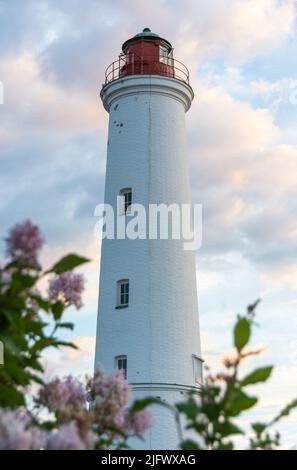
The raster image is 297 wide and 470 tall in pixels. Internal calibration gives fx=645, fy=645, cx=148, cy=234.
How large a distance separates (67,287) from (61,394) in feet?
2.01

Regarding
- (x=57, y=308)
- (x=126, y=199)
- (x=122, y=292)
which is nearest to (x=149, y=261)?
(x=122, y=292)

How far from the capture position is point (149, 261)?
66.9ft

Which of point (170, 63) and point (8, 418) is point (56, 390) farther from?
point (170, 63)

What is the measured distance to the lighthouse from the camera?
1964cm

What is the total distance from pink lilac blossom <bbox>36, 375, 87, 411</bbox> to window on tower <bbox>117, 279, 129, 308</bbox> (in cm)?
1676

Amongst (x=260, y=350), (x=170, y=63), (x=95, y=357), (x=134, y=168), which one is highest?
(x=170, y=63)

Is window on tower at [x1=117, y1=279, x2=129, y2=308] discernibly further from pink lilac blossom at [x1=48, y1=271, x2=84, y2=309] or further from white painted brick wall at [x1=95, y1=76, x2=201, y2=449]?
pink lilac blossom at [x1=48, y1=271, x2=84, y2=309]

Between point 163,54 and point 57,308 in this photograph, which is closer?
point 57,308

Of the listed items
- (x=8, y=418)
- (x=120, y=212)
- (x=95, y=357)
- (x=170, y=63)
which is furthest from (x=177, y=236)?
(x=8, y=418)

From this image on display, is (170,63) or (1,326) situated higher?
(170,63)

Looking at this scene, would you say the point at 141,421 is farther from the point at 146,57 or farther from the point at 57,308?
the point at 146,57

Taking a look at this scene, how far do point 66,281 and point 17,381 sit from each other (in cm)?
65

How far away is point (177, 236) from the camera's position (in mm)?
21078

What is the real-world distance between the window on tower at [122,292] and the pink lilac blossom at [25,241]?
17.8 metres
